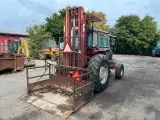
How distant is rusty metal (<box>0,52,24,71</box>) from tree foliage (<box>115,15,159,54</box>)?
691 inches

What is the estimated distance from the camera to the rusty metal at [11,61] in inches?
314

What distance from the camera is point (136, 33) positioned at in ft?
73.5

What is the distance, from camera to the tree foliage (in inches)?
866

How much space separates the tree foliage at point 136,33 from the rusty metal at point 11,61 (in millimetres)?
17542

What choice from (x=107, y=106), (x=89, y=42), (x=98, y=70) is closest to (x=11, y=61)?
(x=89, y=42)

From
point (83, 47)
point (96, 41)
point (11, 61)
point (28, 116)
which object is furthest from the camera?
point (11, 61)

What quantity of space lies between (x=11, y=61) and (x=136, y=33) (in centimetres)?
1895

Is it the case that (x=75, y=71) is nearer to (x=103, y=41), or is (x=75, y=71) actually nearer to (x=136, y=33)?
(x=103, y=41)

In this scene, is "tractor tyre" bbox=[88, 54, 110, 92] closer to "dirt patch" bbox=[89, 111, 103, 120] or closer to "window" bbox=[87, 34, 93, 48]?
"window" bbox=[87, 34, 93, 48]

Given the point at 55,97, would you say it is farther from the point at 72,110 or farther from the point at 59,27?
the point at 59,27

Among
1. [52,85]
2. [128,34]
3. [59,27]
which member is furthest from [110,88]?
[128,34]

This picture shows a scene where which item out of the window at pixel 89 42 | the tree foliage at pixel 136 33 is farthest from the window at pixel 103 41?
the tree foliage at pixel 136 33

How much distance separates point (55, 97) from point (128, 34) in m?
20.5

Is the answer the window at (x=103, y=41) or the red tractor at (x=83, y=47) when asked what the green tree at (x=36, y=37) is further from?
the red tractor at (x=83, y=47)
